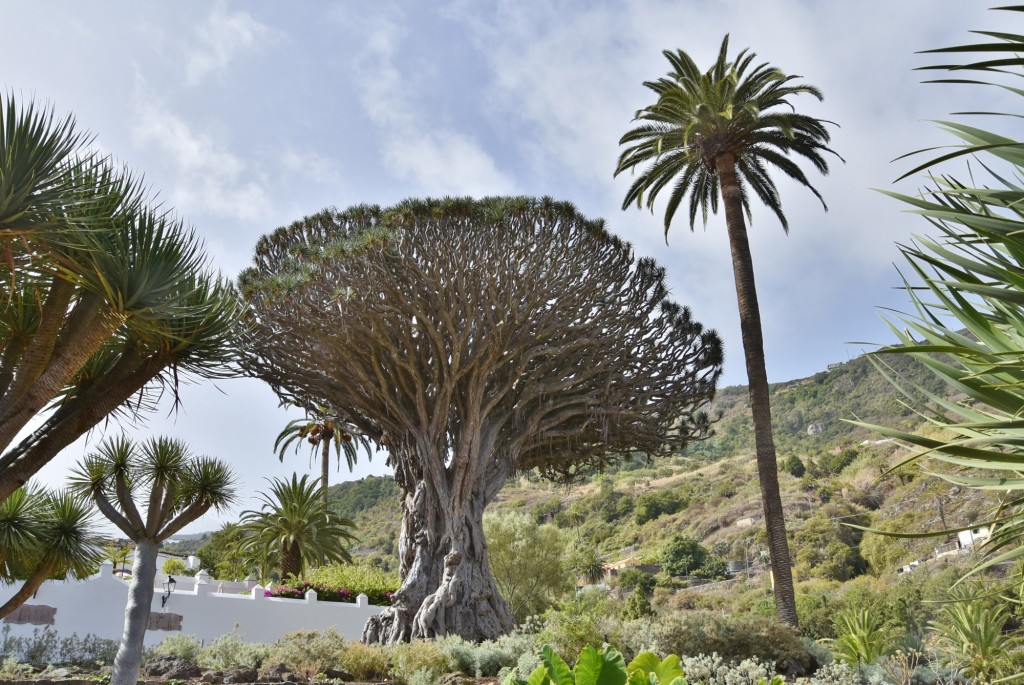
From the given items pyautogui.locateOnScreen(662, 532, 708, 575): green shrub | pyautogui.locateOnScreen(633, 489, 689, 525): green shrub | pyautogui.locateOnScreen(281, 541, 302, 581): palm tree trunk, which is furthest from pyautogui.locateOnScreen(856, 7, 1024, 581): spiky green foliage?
pyautogui.locateOnScreen(633, 489, 689, 525): green shrub

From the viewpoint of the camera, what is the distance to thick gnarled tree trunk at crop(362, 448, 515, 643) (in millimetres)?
15336

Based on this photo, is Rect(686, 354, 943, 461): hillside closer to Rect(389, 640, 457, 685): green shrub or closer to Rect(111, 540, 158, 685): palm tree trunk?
Rect(389, 640, 457, 685): green shrub

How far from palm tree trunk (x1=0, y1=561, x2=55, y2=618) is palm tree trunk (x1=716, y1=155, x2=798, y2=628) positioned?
487 inches

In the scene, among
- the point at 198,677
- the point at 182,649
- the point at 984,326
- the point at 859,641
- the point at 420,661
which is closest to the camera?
the point at 984,326

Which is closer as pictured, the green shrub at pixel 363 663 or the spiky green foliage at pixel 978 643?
the spiky green foliage at pixel 978 643

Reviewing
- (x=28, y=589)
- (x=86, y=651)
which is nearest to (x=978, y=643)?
(x=28, y=589)

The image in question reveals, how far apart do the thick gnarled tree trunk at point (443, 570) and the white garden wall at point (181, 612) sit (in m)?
3.46

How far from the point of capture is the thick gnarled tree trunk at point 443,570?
15.3m

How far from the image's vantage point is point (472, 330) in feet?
55.1

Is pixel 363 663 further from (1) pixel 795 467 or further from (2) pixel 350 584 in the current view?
(1) pixel 795 467

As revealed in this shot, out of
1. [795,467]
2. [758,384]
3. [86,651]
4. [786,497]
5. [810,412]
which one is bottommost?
[86,651]

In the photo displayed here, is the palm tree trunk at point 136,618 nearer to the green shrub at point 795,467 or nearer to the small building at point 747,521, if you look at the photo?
the small building at point 747,521

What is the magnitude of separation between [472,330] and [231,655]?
7.80 metres

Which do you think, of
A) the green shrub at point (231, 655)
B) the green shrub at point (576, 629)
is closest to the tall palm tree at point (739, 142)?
the green shrub at point (576, 629)
